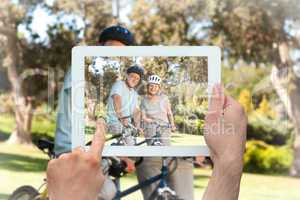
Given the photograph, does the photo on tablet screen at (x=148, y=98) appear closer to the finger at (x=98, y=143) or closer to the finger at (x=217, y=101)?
the finger at (x=217, y=101)

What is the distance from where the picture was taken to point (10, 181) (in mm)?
4801

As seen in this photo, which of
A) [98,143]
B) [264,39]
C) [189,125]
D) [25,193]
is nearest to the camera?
[98,143]

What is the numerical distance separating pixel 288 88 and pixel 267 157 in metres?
0.70

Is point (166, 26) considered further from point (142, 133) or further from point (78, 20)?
point (142, 133)

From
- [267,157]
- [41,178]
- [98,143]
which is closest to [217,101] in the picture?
[98,143]

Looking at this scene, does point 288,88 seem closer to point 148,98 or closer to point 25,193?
point 25,193

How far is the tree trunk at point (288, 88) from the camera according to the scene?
518cm

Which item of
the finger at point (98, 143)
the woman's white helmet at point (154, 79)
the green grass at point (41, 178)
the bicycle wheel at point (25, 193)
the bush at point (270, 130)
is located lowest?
the green grass at point (41, 178)

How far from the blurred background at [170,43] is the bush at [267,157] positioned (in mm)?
13

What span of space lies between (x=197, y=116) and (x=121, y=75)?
0.16 m

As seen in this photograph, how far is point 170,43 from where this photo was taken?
5.23 meters

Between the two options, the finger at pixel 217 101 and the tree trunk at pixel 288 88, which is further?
the tree trunk at pixel 288 88

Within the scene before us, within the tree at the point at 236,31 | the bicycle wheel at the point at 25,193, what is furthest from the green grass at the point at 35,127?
the bicycle wheel at the point at 25,193

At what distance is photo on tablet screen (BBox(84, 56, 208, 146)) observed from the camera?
0.91 m
